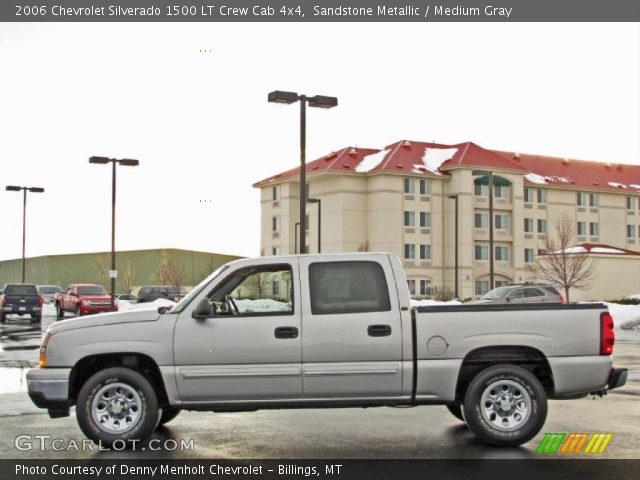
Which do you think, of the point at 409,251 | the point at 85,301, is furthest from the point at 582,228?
the point at 85,301

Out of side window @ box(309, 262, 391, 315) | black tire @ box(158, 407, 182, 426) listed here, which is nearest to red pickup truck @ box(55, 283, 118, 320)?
black tire @ box(158, 407, 182, 426)

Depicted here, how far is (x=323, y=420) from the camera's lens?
9.89 m

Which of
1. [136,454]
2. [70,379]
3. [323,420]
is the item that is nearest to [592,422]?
[323,420]

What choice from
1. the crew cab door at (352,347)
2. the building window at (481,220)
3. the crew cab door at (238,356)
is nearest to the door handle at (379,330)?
the crew cab door at (352,347)

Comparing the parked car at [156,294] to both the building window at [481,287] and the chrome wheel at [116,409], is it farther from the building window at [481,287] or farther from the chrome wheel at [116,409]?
the chrome wheel at [116,409]

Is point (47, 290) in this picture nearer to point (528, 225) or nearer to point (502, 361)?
point (528, 225)

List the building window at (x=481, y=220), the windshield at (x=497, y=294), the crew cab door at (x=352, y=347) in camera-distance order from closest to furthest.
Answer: the crew cab door at (x=352, y=347) < the windshield at (x=497, y=294) < the building window at (x=481, y=220)

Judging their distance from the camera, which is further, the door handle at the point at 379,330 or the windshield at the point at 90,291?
the windshield at the point at 90,291

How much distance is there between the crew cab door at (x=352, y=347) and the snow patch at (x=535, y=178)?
232 ft

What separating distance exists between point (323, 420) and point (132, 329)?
2.84 metres

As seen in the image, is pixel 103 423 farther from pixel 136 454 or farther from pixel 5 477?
pixel 5 477

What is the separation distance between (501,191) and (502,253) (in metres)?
5.65

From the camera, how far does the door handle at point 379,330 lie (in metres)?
8.24

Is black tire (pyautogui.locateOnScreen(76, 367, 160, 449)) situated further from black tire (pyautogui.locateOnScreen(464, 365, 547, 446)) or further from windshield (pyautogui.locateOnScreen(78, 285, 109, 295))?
windshield (pyautogui.locateOnScreen(78, 285, 109, 295))
